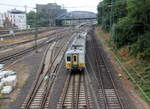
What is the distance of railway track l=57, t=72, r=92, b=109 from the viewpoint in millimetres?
17811

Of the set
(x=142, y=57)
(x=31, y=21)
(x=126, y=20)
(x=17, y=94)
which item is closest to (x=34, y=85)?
(x=17, y=94)

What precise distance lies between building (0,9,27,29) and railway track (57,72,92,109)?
9156cm

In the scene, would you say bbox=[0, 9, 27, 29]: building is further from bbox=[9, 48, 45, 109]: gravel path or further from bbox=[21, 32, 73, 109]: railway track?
bbox=[21, 32, 73, 109]: railway track

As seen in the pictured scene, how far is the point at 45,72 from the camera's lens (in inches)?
1089

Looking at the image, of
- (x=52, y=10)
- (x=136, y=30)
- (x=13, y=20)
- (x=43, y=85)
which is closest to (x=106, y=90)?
(x=43, y=85)

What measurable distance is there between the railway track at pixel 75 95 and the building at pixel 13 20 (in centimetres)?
9156

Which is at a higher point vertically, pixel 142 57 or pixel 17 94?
pixel 142 57

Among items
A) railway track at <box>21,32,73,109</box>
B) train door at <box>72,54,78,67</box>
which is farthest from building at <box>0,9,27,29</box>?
train door at <box>72,54,78,67</box>

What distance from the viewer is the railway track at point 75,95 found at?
1781 centimetres

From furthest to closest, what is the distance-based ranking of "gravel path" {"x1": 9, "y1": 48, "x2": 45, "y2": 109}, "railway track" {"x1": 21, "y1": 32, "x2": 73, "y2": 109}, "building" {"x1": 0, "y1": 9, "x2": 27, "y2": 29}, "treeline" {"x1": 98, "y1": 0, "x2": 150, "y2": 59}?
1. "building" {"x1": 0, "y1": 9, "x2": 27, "y2": 29}
2. "treeline" {"x1": 98, "y1": 0, "x2": 150, "y2": 59}
3. "gravel path" {"x1": 9, "y1": 48, "x2": 45, "y2": 109}
4. "railway track" {"x1": 21, "y1": 32, "x2": 73, "y2": 109}

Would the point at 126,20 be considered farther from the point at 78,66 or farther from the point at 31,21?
the point at 31,21

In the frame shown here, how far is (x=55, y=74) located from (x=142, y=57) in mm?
10332

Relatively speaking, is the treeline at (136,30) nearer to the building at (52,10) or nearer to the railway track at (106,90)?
the railway track at (106,90)

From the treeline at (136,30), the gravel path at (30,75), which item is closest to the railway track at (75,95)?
the gravel path at (30,75)
